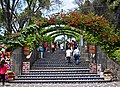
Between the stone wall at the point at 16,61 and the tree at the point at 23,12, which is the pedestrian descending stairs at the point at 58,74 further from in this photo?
the tree at the point at 23,12

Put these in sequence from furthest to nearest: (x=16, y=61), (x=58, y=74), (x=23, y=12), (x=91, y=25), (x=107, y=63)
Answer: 1. (x=23, y=12)
2. (x=91, y=25)
3. (x=58, y=74)
4. (x=107, y=63)
5. (x=16, y=61)

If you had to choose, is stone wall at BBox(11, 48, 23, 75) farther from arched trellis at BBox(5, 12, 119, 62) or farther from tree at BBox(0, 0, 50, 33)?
tree at BBox(0, 0, 50, 33)

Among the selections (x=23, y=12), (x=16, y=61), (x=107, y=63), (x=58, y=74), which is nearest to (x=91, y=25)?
(x=107, y=63)

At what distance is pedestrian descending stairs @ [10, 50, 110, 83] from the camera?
1745 centimetres

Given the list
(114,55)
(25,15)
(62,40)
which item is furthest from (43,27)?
(62,40)

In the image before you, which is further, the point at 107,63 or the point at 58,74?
the point at 58,74

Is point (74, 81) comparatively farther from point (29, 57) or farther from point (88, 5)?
point (88, 5)

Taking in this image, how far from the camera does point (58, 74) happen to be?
1919 centimetres

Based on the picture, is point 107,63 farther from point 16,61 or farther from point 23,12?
point 23,12

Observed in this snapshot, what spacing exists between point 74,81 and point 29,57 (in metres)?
5.29

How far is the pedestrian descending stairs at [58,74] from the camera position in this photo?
687 inches

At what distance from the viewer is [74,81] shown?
17188 millimetres

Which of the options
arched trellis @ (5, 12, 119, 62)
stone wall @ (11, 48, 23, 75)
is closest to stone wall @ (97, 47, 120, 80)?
arched trellis @ (5, 12, 119, 62)

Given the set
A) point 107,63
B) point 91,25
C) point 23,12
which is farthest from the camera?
point 23,12
